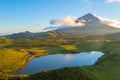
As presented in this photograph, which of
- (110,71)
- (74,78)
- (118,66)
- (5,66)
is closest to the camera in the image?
(74,78)

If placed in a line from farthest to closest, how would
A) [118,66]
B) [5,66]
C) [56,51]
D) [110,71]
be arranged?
[56,51] → [5,66] → [118,66] → [110,71]

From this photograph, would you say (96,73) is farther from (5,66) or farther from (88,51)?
(88,51)

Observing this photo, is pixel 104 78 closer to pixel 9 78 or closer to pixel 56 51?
pixel 9 78

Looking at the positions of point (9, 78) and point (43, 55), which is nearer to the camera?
point (9, 78)

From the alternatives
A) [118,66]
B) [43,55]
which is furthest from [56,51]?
[118,66]

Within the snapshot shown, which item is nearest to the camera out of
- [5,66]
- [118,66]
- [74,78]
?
[74,78]

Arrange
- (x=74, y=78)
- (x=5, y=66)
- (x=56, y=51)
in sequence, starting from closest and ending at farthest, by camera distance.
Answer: (x=74, y=78)
(x=5, y=66)
(x=56, y=51)

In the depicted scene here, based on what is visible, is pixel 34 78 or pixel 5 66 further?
pixel 5 66

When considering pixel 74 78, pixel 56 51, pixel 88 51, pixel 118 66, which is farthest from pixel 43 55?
pixel 74 78
